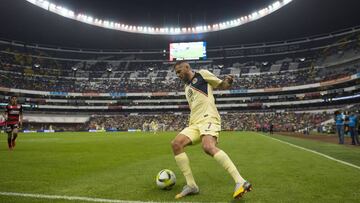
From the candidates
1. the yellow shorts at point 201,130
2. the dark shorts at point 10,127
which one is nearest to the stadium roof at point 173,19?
the dark shorts at point 10,127

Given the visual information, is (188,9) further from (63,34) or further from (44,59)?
(44,59)

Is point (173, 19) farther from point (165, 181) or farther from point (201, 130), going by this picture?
point (165, 181)

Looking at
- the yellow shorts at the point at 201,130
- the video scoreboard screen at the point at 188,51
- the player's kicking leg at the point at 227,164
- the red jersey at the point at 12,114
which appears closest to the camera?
the player's kicking leg at the point at 227,164

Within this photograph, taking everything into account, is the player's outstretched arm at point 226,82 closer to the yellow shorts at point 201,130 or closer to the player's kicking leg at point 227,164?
the yellow shorts at point 201,130

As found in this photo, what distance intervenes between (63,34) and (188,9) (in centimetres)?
3161

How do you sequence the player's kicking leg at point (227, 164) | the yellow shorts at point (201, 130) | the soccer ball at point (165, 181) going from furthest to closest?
the soccer ball at point (165, 181) < the yellow shorts at point (201, 130) < the player's kicking leg at point (227, 164)

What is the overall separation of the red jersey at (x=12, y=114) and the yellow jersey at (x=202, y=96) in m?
11.6

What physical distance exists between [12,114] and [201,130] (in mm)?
12112

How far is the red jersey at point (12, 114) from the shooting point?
14094 mm

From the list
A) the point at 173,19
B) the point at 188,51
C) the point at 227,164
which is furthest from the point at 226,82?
the point at 188,51

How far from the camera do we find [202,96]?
559 cm

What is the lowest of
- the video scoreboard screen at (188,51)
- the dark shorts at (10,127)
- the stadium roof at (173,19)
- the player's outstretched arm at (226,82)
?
the dark shorts at (10,127)

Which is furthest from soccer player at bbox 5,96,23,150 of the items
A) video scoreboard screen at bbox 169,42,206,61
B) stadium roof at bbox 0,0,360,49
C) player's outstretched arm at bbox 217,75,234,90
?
video scoreboard screen at bbox 169,42,206,61

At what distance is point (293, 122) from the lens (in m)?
61.3
